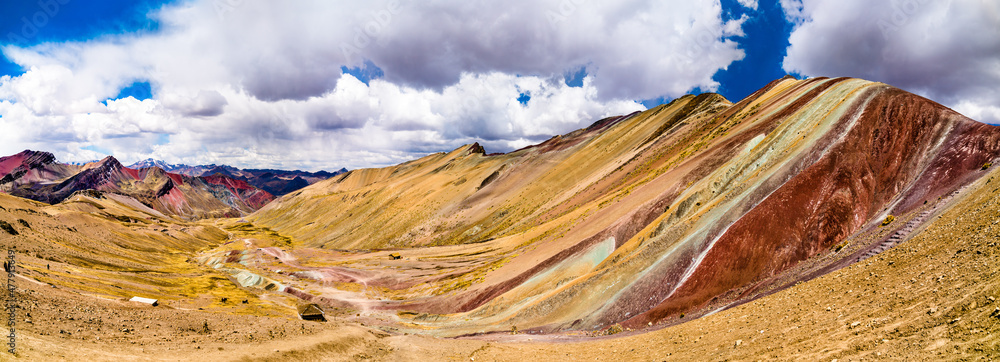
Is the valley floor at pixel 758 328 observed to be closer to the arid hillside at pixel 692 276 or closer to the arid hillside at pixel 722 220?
the arid hillside at pixel 692 276

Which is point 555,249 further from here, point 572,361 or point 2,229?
point 2,229

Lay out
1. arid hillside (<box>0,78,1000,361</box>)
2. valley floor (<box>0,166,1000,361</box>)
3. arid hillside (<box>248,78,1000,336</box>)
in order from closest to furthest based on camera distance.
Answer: valley floor (<box>0,166,1000,361</box>)
arid hillside (<box>0,78,1000,361</box>)
arid hillside (<box>248,78,1000,336</box>)

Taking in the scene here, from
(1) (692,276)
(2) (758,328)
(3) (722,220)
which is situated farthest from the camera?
(3) (722,220)

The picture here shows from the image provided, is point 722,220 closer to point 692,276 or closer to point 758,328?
point 692,276

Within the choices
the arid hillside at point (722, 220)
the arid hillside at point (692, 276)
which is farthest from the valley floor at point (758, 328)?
the arid hillside at point (722, 220)

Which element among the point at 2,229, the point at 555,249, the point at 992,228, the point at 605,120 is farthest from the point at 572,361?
the point at 605,120

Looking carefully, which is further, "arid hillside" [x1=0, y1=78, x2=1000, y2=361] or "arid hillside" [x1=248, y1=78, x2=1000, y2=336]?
"arid hillside" [x1=248, y1=78, x2=1000, y2=336]

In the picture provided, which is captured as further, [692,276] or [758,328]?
[692,276]

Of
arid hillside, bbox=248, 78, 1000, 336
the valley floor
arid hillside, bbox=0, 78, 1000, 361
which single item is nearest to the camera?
the valley floor

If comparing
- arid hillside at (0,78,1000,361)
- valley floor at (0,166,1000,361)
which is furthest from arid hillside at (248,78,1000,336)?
valley floor at (0,166,1000,361)

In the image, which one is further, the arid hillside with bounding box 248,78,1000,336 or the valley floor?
the arid hillside with bounding box 248,78,1000,336

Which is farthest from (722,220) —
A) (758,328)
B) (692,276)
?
(758,328)

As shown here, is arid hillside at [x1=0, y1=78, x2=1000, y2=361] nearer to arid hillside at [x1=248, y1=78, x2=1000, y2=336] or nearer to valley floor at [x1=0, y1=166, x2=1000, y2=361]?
valley floor at [x1=0, y1=166, x2=1000, y2=361]

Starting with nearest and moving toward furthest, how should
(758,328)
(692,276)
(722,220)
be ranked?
Result: (758,328) → (692,276) → (722,220)
